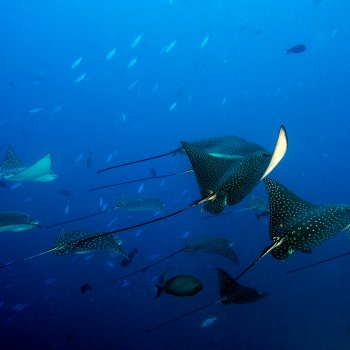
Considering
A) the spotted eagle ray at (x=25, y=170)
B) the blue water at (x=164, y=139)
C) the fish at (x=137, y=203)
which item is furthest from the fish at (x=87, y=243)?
the blue water at (x=164, y=139)

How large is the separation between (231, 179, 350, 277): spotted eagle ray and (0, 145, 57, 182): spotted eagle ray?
488 centimetres

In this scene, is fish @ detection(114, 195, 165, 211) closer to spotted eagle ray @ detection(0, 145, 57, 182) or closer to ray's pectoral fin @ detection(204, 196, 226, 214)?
spotted eagle ray @ detection(0, 145, 57, 182)

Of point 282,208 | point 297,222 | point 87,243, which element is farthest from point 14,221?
point 297,222

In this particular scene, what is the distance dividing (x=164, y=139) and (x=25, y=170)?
42.9 m

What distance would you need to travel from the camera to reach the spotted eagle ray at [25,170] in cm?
620

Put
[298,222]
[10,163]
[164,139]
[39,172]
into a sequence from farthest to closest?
1. [164,139]
2. [10,163]
3. [39,172]
4. [298,222]

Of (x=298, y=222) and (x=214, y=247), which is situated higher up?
(x=298, y=222)

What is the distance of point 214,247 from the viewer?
5297 millimetres

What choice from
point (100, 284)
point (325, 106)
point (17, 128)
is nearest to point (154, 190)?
point (100, 284)

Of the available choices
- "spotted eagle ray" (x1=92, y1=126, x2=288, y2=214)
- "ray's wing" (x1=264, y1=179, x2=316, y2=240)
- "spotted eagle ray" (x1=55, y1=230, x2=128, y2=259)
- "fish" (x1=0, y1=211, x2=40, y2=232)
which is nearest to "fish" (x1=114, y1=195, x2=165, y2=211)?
"fish" (x1=0, y1=211, x2=40, y2=232)

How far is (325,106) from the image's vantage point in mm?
49938

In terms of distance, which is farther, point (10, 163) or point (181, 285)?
point (10, 163)

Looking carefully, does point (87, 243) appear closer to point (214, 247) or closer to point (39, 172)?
point (214, 247)

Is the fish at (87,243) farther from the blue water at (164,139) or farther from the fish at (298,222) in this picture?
the blue water at (164,139)
